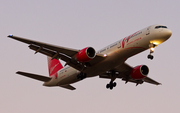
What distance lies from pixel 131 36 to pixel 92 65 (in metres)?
5.48

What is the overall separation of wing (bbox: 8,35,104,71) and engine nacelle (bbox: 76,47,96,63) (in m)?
0.70

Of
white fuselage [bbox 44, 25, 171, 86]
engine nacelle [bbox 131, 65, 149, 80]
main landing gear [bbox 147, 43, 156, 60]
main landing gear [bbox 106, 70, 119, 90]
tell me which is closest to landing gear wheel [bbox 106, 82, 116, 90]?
main landing gear [bbox 106, 70, 119, 90]

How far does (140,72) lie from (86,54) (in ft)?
31.8

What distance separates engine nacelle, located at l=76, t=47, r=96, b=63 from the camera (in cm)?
3069

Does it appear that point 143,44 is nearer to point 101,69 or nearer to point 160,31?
point 160,31

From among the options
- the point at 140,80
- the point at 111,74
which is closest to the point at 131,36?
the point at 111,74

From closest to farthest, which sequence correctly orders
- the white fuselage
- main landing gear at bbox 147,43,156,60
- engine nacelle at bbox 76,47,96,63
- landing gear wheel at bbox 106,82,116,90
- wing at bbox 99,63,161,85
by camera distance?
the white fuselage, main landing gear at bbox 147,43,156,60, engine nacelle at bbox 76,47,96,63, wing at bbox 99,63,161,85, landing gear wheel at bbox 106,82,116,90

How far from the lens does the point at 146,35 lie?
30.0m

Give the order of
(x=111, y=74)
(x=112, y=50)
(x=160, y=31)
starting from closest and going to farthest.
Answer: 1. (x=160, y=31)
2. (x=112, y=50)
3. (x=111, y=74)

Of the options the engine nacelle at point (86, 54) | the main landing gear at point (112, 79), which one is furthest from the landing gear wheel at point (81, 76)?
the main landing gear at point (112, 79)

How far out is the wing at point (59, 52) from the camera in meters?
30.7

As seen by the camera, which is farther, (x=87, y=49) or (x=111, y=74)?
(x=111, y=74)

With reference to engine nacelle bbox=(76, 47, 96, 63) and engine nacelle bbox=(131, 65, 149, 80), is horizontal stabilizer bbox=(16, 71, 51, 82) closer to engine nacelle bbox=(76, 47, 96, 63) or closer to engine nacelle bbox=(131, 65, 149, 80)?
engine nacelle bbox=(76, 47, 96, 63)

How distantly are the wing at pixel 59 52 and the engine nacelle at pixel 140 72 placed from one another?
7.37 metres
